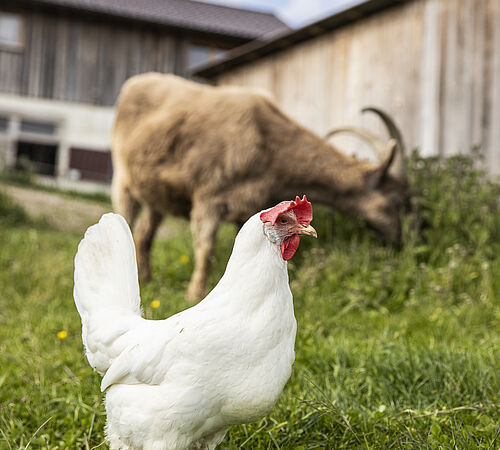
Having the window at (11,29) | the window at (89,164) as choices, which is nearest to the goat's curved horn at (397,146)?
the window at (89,164)

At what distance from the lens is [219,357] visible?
71.7 inches

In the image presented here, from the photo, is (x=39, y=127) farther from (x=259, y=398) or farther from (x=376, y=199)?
(x=259, y=398)

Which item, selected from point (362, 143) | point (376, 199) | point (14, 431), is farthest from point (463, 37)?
point (14, 431)

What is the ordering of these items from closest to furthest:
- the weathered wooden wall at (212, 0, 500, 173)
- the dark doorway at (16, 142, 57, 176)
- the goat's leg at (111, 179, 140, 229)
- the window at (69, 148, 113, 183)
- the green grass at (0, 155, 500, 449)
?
the green grass at (0, 155, 500, 449) → the goat's leg at (111, 179, 140, 229) → the weathered wooden wall at (212, 0, 500, 173) → the window at (69, 148, 113, 183) → the dark doorway at (16, 142, 57, 176)

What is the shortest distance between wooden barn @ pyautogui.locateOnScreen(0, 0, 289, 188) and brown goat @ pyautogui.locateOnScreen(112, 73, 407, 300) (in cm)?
1159

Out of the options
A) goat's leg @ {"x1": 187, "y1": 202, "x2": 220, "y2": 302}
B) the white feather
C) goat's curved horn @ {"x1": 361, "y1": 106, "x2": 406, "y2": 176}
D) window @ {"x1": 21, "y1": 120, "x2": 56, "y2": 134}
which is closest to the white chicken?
the white feather

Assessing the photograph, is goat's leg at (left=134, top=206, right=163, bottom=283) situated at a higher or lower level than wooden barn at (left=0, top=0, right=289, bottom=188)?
lower

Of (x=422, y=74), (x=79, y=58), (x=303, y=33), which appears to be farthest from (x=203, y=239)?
(x=79, y=58)

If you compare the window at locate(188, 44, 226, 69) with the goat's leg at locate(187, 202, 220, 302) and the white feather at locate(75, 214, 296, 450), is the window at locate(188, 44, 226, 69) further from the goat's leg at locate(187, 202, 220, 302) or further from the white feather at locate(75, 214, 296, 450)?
the white feather at locate(75, 214, 296, 450)

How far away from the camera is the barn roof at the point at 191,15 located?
1677 cm

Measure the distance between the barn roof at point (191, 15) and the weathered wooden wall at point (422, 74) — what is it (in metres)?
9.68

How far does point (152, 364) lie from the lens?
75.9 inches

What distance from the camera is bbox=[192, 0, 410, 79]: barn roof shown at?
311 inches

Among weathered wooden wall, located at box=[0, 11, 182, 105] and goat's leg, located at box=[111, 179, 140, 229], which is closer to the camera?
goat's leg, located at box=[111, 179, 140, 229]
